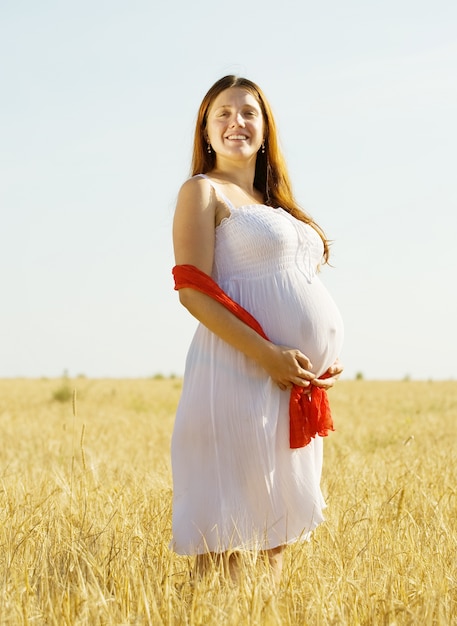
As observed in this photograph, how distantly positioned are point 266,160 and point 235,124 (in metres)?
0.33

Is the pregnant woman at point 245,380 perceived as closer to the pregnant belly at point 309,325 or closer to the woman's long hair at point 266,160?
the pregnant belly at point 309,325

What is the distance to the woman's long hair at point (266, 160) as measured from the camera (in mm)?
3705

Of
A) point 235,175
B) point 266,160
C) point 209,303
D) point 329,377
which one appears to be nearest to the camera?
point 209,303

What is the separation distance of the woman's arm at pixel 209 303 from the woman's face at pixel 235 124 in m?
0.29

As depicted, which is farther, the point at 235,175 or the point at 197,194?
the point at 235,175

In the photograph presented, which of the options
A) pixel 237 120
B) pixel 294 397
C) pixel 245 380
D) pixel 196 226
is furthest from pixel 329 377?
pixel 237 120

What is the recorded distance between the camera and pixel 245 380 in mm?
3299

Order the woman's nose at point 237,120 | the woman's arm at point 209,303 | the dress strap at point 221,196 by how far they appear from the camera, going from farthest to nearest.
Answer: the woman's nose at point 237,120 → the dress strap at point 221,196 → the woman's arm at point 209,303

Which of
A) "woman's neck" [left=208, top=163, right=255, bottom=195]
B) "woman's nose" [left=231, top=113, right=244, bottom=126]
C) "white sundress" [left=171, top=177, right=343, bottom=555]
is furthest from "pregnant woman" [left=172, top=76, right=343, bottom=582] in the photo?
"woman's nose" [left=231, top=113, right=244, bottom=126]

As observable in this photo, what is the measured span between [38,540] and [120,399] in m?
13.4

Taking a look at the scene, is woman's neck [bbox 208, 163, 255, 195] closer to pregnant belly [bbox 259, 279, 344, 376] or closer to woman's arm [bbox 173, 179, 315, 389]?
woman's arm [bbox 173, 179, 315, 389]

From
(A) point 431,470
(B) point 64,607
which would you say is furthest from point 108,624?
(A) point 431,470

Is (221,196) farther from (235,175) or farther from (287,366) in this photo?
(287,366)

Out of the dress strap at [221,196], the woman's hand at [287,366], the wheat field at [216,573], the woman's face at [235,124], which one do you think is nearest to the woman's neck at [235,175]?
the woman's face at [235,124]
